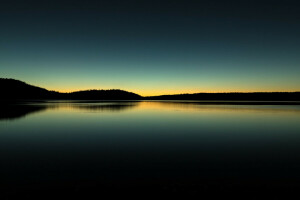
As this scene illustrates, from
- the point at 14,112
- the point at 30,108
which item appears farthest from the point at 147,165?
the point at 30,108

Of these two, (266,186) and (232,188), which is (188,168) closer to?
(232,188)

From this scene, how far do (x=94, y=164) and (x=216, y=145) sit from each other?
8779mm

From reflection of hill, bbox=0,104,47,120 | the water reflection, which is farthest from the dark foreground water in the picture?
the water reflection

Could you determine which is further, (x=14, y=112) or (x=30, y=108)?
(x=30, y=108)

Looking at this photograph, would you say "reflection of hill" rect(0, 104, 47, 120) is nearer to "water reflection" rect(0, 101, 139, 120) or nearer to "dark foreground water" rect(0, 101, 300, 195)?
"water reflection" rect(0, 101, 139, 120)

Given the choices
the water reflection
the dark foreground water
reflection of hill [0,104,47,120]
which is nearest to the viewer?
the dark foreground water

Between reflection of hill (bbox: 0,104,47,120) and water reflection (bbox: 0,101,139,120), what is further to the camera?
water reflection (bbox: 0,101,139,120)

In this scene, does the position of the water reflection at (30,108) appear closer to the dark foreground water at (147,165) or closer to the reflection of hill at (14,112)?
the reflection of hill at (14,112)

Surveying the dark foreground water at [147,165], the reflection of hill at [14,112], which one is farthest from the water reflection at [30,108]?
the dark foreground water at [147,165]

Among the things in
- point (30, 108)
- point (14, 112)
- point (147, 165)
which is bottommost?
point (147, 165)

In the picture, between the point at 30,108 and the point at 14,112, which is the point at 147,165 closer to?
the point at 14,112

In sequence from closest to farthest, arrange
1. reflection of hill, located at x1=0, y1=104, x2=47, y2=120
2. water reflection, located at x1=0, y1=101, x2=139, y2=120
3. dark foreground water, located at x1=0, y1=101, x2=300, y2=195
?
dark foreground water, located at x1=0, y1=101, x2=300, y2=195 → reflection of hill, located at x1=0, y1=104, x2=47, y2=120 → water reflection, located at x1=0, y1=101, x2=139, y2=120

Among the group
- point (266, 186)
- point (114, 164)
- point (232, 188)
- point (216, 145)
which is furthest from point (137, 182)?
point (216, 145)

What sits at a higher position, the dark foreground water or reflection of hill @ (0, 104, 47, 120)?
reflection of hill @ (0, 104, 47, 120)
